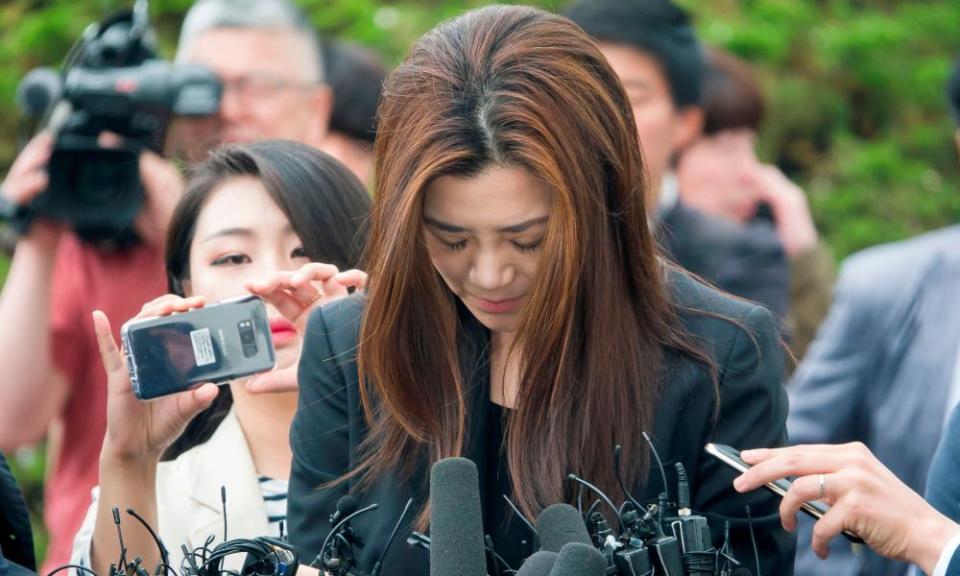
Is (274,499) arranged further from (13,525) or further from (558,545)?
(558,545)

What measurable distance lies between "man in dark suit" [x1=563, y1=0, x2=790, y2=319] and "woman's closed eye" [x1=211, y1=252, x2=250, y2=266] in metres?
1.34

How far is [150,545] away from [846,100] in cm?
581

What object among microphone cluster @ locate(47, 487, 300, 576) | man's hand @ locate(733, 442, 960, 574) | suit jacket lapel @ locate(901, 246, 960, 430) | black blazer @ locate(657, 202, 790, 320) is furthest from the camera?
black blazer @ locate(657, 202, 790, 320)

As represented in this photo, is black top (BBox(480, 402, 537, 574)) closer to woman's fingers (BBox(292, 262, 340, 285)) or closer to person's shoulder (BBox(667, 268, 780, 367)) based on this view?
person's shoulder (BBox(667, 268, 780, 367))

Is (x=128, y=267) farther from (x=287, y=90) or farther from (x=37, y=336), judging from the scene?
(x=287, y=90)

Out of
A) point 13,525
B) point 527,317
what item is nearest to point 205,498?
point 13,525

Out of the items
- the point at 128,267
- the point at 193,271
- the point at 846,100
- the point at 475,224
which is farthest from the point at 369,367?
the point at 846,100

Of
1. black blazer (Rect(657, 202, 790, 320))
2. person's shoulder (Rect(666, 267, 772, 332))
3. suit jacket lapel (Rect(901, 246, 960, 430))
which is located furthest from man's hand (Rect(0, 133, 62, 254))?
suit jacket lapel (Rect(901, 246, 960, 430))

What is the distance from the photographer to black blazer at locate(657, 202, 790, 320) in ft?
13.4

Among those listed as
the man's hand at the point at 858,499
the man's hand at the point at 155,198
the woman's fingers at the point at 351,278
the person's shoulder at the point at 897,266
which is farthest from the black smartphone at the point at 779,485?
the man's hand at the point at 155,198

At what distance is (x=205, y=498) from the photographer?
269 cm

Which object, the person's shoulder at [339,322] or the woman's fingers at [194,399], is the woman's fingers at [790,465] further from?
the woman's fingers at [194,399]

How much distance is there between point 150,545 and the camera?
246 cm

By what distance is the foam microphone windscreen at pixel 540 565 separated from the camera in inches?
59.7
